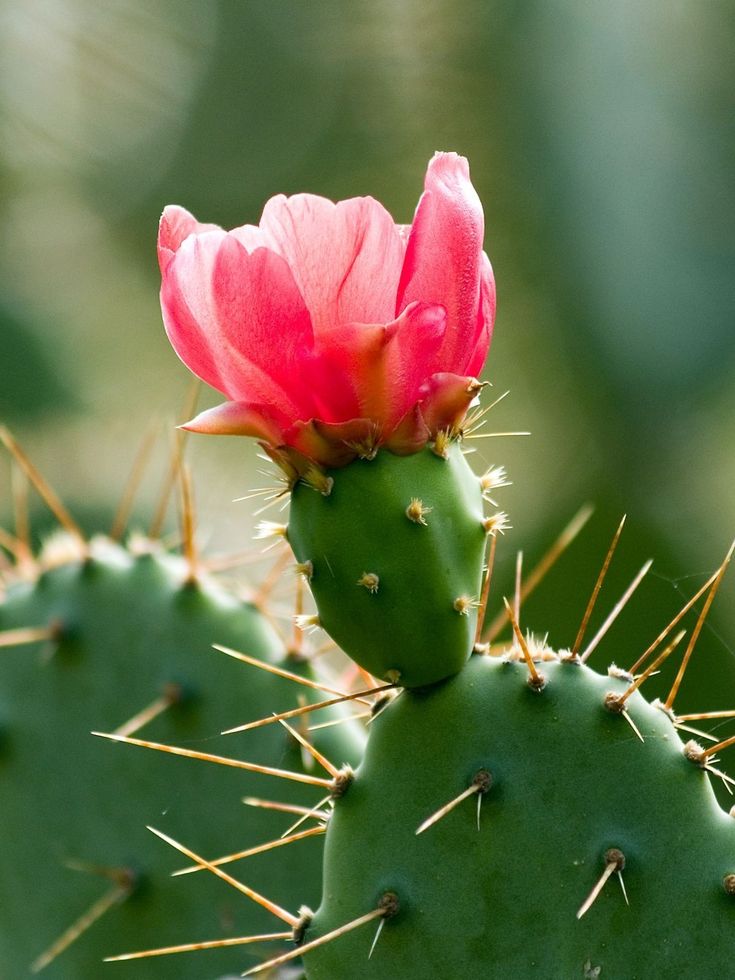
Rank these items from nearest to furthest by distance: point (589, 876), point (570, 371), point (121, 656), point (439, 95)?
1. point (589, 876)
2. point (121, 656)
3. point (570, 371)
4. point (439, 95)

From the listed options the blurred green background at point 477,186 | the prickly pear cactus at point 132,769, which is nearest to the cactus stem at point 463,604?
the prickly pear cactus at point 132,769

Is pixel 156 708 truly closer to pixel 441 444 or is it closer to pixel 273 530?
pixel 273 530

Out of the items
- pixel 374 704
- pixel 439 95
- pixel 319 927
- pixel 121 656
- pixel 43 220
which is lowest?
pixel 43 220

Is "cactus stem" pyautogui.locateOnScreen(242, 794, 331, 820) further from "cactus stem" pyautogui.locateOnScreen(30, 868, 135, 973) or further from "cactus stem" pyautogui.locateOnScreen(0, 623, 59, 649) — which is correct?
"cactus stem" pyautogui.locateOnScreen(0, 623, 59, 649)

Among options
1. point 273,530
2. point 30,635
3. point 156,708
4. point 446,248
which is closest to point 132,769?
point 156,708

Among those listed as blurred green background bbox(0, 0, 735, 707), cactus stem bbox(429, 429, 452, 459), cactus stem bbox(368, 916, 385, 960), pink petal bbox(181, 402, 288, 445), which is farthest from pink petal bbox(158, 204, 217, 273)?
blurred green background bbox(0, 0, 735, 707)

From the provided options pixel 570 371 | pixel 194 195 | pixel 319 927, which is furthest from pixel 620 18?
pixel 319 927

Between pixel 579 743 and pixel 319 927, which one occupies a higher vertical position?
pixel 579 743

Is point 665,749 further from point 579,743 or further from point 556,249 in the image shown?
point 556,249
